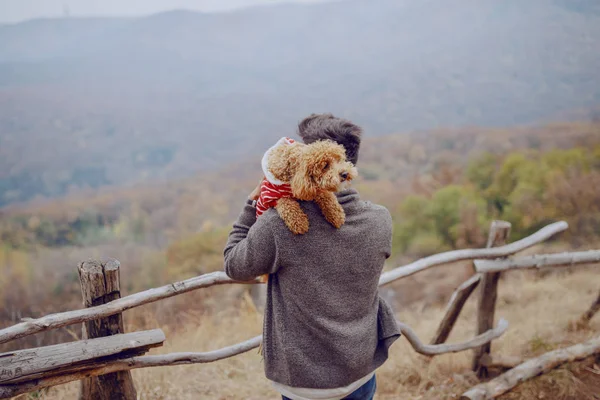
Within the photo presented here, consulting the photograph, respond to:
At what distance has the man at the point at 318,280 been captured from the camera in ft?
4.31

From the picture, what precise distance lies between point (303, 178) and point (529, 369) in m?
2.63

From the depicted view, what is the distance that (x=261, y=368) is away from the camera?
141 inches

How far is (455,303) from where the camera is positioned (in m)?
3.13

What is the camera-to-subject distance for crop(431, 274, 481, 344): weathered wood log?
3078 millimetres

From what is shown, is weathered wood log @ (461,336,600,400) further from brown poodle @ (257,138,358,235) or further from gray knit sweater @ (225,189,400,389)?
brown poodle @ (257,138,358,235)

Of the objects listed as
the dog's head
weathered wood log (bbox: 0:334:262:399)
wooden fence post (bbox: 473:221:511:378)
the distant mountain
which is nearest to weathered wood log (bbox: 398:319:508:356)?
wooden fence post (bbox: 473:221:511:378)

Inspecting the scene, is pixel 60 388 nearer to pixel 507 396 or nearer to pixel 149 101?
pixel 507 396

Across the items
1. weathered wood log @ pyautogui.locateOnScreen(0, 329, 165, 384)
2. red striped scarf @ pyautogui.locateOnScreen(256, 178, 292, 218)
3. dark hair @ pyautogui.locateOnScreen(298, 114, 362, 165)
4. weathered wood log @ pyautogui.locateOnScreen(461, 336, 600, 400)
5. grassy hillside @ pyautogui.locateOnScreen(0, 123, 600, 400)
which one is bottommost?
grassy hillside @ pyautogui.locateOnScreen(0, 123, 600, 400)

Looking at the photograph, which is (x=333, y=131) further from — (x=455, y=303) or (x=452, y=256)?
(x=455, y=303)

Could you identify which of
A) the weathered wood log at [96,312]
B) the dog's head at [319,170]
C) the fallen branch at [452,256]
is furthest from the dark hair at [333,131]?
the fallen branch at [452,256]

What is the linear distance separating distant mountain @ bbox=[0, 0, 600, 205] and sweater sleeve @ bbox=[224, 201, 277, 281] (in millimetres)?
17870

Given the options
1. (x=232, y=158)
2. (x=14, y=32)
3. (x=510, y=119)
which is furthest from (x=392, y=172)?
(x=14, y=32)

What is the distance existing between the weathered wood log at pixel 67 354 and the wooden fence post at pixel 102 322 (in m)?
0.07

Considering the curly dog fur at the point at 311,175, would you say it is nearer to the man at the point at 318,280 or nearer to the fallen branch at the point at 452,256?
the man at the point at 318,280
